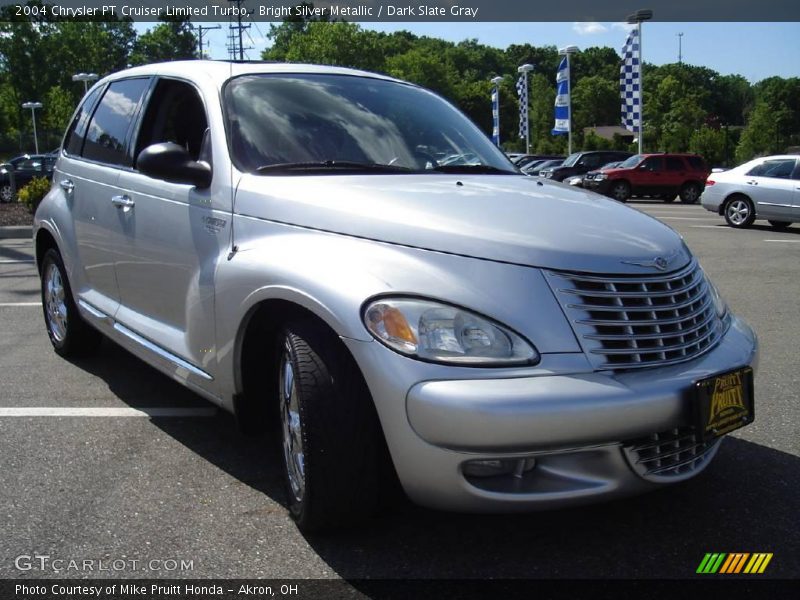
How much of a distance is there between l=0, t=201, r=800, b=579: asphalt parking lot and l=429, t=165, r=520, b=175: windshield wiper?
4.88 ft

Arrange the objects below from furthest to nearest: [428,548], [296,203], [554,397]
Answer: [296,203] < [428,548] < [554,397]

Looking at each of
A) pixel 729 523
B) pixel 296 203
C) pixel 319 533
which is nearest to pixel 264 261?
pixel 296 203

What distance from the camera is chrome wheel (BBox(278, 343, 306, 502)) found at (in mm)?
2938

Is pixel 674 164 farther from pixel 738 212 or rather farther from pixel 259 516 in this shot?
pixel 259 516

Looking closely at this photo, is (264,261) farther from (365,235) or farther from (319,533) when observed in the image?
(319,533)

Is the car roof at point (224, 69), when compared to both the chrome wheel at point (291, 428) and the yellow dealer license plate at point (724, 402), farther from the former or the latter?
the yellow dealer license plate at point (724, 402)

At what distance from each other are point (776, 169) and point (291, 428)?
14.7 meters

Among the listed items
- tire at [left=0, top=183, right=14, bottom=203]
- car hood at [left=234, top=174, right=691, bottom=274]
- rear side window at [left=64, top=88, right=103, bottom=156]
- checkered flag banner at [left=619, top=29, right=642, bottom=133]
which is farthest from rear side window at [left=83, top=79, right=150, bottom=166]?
checkered flag banner at [left=619, top=29, right=642, bottom=133]

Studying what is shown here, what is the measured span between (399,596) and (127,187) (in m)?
2.55

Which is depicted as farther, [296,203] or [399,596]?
[296,203]

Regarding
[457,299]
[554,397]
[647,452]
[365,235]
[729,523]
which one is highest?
[365,235]

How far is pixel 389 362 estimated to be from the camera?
2551 mm

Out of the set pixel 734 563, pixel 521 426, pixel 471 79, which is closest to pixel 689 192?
pixel 734 563

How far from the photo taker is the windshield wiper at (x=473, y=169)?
3.76 meters
